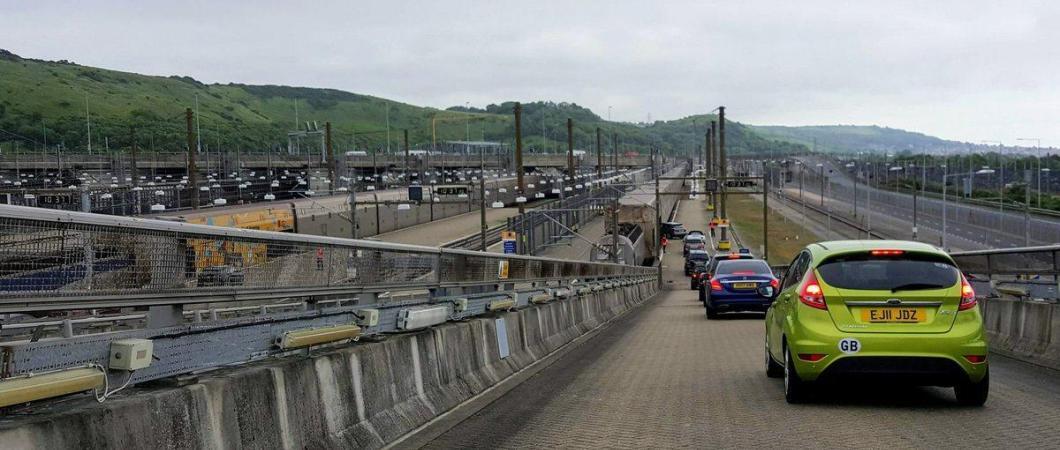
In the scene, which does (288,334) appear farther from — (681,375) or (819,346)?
(681,375)

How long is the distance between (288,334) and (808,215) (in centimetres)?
13705

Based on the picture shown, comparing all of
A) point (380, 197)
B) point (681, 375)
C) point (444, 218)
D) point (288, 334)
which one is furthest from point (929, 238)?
point (288, 334)

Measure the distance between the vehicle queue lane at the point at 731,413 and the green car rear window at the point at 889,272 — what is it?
3.89 ft

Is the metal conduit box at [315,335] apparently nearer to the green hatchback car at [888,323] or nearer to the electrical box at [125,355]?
the electrical box at [125,355]

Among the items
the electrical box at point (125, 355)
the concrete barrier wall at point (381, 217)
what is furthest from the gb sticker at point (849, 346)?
the concrete barrier wall at point (381, 217)

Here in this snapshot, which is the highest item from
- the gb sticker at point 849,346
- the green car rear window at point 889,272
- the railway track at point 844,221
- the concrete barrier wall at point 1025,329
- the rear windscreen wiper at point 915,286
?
the green car rear window at point 889,272

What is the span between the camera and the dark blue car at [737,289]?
29.2 m

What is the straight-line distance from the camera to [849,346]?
11.0m

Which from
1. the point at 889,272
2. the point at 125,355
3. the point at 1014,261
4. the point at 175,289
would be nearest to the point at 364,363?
the point at 175,289

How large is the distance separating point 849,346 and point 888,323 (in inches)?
16.7

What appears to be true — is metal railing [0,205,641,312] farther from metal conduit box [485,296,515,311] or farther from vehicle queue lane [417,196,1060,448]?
metal conduit box [485,296,515,311]

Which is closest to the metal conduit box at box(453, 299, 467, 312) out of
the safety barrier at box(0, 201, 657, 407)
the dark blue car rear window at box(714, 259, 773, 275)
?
the safety barrier at box(0, 201, 657, 407)

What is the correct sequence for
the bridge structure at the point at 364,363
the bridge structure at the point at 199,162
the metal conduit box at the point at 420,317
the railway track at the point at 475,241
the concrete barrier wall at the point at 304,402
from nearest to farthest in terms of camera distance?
1. the concrete barrier wall at the point at 304,402
2. the bridge structure at the point at 364,363
3. the metal conduit box at the point at 420,317
4. the bridge structure at the point at 199,162
5. the railway track at the point at 475,241

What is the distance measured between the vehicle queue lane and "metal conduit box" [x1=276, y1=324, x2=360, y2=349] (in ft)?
3.88
